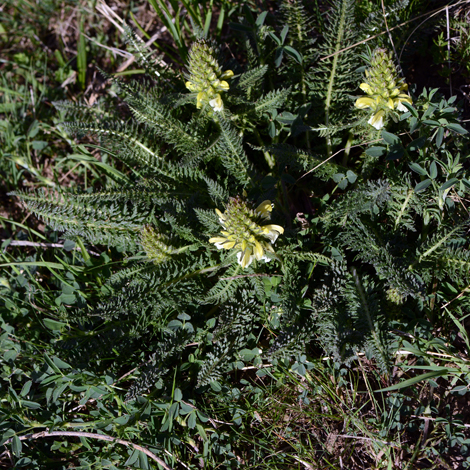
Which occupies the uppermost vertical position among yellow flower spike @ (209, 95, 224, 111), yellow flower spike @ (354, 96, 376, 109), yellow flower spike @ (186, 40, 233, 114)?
yellow flower spike @ (186, 40, 233, 114)

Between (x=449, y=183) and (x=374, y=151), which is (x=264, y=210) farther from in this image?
(x=449, y=183)

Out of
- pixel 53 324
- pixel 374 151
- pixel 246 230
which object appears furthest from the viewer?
pixel 53 324

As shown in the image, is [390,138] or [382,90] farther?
[390,138]

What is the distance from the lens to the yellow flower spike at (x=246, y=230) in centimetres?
241

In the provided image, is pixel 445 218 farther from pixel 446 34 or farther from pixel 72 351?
pixel 72 351

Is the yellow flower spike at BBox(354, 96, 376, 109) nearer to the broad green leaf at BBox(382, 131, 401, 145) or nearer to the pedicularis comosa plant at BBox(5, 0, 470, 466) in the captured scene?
the pedicularis comosa plant at BBox(5, 0, 470, 466)

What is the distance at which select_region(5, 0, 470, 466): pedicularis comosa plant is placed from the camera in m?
2.64

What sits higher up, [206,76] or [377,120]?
[206,76]

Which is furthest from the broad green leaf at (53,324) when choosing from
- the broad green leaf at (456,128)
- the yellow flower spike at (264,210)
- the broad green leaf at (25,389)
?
the broad green leaf at (456,128)

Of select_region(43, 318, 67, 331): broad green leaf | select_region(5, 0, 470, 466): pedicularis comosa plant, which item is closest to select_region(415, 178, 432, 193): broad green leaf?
select_region(5, 0, 470, 466): pedicularis comosa plant

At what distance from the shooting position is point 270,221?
2859 millimetres

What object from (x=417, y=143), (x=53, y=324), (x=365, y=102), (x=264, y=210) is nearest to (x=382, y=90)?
(x=365, y=102)

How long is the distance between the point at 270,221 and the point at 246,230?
18.2 inches

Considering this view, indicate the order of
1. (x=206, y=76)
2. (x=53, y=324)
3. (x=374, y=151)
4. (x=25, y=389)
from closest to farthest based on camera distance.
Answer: (x=206, y=76) < (x=374, y=151) < (x=25, y=389) < (x=53, y=324)
